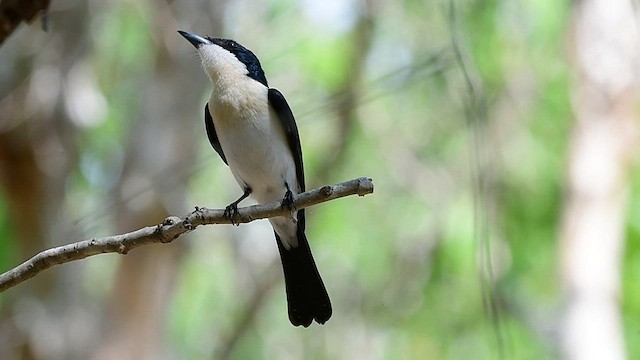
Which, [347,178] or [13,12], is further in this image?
[347,178]

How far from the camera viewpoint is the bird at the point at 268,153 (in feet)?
11.3

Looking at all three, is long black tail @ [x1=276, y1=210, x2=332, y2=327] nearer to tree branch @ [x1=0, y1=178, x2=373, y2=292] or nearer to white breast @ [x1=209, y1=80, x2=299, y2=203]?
white breast @ [x1=209, y1=80, x2=299, y2=203]

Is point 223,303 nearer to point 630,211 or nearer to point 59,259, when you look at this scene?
point 630,211

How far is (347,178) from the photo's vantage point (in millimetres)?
8609

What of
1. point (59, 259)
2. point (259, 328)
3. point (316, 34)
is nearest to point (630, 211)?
point (316, 34)

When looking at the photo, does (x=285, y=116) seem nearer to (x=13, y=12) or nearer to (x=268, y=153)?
(x=268, y=153)

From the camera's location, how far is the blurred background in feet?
18.9

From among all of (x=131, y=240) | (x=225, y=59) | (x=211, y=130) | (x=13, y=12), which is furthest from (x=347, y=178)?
(x=131, y=240)

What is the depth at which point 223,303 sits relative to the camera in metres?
9.56

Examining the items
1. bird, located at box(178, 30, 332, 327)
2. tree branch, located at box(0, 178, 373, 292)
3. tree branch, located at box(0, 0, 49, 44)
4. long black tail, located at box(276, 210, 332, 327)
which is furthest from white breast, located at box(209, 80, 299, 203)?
tree branch, located at box(0, 178, 373, 292)

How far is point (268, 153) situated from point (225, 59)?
58 centimetres

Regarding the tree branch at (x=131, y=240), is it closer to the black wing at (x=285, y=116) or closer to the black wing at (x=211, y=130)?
the black wing at (x=285, y=116)

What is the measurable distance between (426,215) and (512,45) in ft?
6.11

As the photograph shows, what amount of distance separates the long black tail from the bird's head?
0.64 metres
